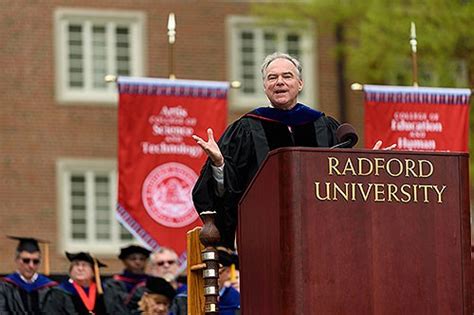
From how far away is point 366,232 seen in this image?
8336 millimetres

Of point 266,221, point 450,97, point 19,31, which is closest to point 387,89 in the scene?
point 450,97

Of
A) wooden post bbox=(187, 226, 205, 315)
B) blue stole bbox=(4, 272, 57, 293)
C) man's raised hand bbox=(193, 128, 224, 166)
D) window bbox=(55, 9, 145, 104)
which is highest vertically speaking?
window bbox=(55, 9, 145, 104)

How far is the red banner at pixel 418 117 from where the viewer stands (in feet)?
61.4

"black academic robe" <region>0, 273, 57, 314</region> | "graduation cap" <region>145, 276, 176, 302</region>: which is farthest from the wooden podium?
"black academic robe" <region>0, 273, 57, 314</region>

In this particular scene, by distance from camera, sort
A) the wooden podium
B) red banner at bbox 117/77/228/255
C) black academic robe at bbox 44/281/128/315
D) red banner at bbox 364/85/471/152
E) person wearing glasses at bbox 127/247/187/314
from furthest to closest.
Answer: red banner at bbox 117/77/228/255 < red banner at bbox 364/85/471/152 < person wearing glasses at bbox 127/247/187/314 < black academic robe at bbox 44/281/128/315 < the wooden podium

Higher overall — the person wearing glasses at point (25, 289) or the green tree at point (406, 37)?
the green tree at point (406, 37)

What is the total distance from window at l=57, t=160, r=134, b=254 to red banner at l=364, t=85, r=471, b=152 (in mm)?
13621

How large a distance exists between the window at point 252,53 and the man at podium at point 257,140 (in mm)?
23821

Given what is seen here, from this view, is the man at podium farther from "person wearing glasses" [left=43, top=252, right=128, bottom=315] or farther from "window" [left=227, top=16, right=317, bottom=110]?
"window" [left=227, top=16, right=317, bottom=110]

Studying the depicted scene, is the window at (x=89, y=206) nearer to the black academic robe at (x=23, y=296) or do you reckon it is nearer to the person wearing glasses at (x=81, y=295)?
the person wearing glasses at (x=81, y=295)

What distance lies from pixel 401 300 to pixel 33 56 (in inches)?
962

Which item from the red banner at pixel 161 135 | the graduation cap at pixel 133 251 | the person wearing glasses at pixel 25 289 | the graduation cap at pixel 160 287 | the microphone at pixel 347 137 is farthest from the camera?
the red banner at pixel 161 135

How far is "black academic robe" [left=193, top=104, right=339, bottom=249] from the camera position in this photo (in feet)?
30.3

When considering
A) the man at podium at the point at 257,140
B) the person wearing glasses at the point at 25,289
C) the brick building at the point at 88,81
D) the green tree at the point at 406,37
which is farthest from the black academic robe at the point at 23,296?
the brick building at the point at 88,81
